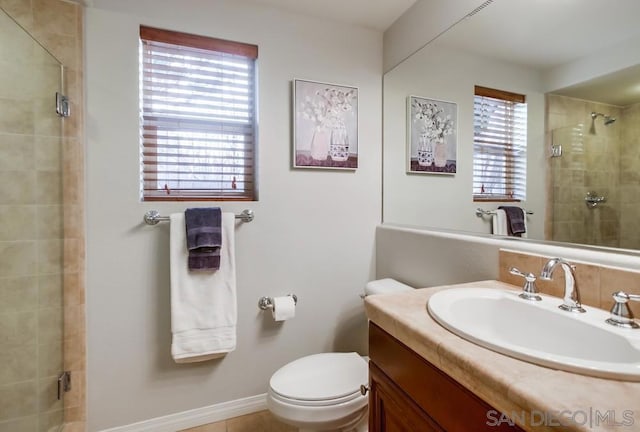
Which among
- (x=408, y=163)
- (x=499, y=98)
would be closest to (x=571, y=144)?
(x=499, y=98)

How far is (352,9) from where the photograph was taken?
5.66ft

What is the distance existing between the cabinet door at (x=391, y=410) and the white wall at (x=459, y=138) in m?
0.82

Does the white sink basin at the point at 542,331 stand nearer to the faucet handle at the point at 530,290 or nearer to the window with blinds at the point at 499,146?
the faucet handle at the point at 530,290

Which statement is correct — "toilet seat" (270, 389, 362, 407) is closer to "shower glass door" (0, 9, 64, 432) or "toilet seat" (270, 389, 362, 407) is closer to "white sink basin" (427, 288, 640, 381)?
"white sink basin" (427, 288, 640, 381)

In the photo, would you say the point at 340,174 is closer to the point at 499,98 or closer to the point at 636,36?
the point at 499,98

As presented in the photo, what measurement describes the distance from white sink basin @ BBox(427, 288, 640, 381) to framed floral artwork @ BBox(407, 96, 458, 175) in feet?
3.04

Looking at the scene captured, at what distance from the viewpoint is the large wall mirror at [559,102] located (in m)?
0.89

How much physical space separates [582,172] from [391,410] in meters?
1.01

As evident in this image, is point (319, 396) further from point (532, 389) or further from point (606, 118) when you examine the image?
point (606, 118)

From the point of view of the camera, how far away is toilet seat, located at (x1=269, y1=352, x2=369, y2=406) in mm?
1196

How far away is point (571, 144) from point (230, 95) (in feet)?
5.26

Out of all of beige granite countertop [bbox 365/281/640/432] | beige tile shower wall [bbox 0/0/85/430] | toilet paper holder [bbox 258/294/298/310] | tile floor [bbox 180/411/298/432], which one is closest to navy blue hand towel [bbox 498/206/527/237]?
beige granite countertop [bbox 365/281/640/432]

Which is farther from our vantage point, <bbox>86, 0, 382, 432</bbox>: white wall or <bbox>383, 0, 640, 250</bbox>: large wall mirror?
<bbox>86, 0, 382, 432</bbox>: white wall

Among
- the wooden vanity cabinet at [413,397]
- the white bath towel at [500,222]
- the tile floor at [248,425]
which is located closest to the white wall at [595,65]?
the white bath towel at [500,222]
